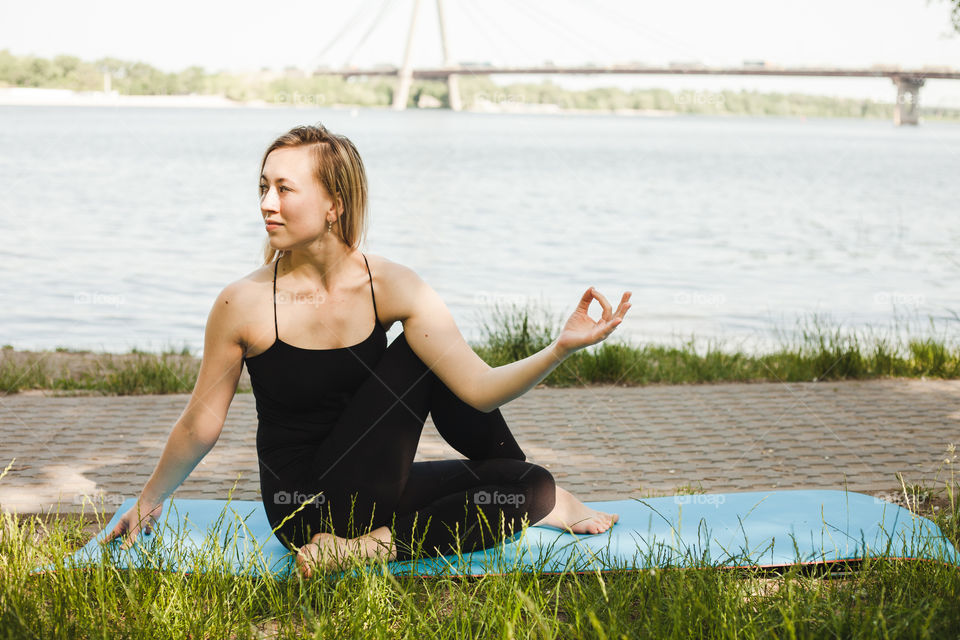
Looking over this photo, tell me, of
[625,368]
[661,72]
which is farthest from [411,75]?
[625,368]

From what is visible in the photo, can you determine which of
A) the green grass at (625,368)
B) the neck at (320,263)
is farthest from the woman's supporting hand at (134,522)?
the green grass at (625,368)

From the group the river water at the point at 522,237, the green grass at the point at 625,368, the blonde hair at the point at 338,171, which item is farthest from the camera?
the river water at the point at 522,237

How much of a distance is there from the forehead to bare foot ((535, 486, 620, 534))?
1.15 m

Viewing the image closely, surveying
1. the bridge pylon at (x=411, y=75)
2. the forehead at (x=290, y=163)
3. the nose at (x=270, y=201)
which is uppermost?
the bridge pylon at (x=411, y=75)

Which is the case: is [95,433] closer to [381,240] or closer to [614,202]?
[381,240]

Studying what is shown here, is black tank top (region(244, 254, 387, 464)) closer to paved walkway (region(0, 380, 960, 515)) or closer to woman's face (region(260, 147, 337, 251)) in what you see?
woman's face (region(260, 147, 337, 251))

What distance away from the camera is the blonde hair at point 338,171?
2373mm

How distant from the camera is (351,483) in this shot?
94.4 inches

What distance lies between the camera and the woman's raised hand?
2.06 m

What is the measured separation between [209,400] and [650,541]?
1251 millimetres

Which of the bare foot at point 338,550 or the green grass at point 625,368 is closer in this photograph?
the bare foot at point 338,550

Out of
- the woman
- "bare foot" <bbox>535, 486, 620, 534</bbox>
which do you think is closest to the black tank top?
the woman

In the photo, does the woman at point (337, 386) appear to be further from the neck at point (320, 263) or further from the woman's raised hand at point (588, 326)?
the woman's raised hand at point (588, 326)

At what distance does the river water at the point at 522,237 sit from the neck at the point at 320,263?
12.6 feet
